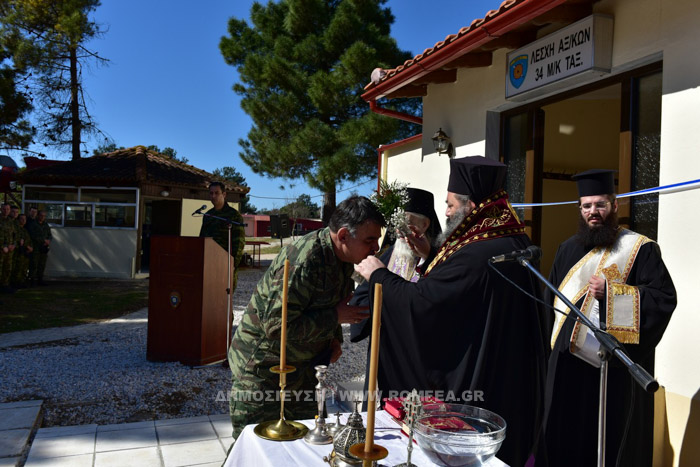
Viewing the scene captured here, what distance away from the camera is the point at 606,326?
9.74 feet

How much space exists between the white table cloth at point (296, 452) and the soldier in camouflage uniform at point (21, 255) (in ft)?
43.1

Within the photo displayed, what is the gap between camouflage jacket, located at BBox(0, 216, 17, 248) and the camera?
12.0 meters

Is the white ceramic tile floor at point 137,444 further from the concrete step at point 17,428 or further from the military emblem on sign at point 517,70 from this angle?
the military emblem on sign at point 517,70

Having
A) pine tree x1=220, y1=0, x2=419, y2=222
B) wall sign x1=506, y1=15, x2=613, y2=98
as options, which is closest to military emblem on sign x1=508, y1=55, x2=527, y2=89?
wall sign x1=506, y1=15, x2=613, y2=98

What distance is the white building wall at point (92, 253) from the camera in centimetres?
1620

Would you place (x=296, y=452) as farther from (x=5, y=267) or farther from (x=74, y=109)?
(x=74, y=109)

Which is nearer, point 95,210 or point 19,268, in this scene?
point 19,268

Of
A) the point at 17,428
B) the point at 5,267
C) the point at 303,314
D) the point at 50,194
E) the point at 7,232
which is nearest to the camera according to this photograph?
the point at 303,314

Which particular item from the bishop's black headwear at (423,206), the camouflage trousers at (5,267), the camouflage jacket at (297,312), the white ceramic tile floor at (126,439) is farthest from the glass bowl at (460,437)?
the camouflage trousers at (5,267)

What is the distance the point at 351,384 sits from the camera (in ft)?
18.3

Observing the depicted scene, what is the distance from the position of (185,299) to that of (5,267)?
875cm

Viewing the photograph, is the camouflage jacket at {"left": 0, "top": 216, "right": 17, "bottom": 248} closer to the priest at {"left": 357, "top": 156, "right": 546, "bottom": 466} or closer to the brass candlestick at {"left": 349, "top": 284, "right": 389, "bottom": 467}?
the priest at {"left": 357, "top": 156, "right": 546, "bottom": 466}

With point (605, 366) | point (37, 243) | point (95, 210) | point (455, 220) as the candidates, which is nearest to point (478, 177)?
point (455, 220)

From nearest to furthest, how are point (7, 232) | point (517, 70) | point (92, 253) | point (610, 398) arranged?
1. point (610, 398)
2. point (517, 70)
3. point (7, 232)
4. point (92, 253)
